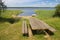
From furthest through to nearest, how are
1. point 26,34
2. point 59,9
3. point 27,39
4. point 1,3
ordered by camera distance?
point 59,9 < point 1,3 < point 26,34 < point 27,39

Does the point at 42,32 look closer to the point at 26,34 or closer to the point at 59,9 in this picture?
the point at 26,34

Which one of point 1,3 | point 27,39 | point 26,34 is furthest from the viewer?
point 1,3

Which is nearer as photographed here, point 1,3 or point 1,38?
point 1,38

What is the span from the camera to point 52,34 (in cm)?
958

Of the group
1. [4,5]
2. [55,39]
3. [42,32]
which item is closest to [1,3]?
[4,5]

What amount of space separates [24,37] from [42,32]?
146 centimetres

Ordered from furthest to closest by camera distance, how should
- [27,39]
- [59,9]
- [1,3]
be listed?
1. [59,9]
2. [1,3]
3. [27,39]

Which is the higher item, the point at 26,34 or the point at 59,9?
the point at 26,34

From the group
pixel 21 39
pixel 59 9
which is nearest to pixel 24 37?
pixel 21 39

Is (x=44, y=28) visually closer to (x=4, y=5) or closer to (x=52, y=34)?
(x=52, y=34)

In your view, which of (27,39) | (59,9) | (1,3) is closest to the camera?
(27,39)

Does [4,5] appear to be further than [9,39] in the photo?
Yes

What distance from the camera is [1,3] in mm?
21344

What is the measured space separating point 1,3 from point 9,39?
13420 millimetres
